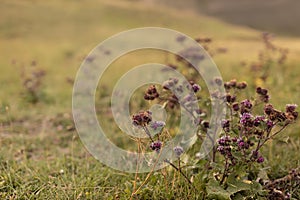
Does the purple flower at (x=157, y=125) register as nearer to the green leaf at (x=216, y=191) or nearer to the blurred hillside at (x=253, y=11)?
the green leaf at (x=216, y=191)

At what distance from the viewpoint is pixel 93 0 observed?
83.1 feet

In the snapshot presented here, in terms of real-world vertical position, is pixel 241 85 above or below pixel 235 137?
above

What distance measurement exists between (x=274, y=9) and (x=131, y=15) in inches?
942

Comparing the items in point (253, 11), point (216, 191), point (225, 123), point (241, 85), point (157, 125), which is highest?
point (253, 11)

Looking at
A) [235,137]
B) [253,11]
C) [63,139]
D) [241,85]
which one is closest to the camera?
→ [235,137]

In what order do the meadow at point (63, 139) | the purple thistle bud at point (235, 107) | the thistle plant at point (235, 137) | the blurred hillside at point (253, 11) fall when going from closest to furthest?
the thistle plant at point (235, 137)
the purple thistle bud at point (235, 107)
the meadow at point (63, 139)
the blurred hillside at point (253, 11)

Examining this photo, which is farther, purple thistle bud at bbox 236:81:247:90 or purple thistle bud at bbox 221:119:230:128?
purple thistle bud at bbox 236:81:247:90

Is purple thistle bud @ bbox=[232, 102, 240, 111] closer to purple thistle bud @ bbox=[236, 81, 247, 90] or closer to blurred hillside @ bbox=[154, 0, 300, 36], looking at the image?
purple thistle bud @ bbox=[236, 81, 247, 90]

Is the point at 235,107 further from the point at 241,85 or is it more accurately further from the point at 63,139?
the point at 63,139

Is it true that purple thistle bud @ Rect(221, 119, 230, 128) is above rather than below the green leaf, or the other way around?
above

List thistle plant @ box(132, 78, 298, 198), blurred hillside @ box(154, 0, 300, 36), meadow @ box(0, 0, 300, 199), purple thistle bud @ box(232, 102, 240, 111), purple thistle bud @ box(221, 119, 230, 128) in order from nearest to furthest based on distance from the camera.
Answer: thistle plant @ box(132, 78, 298, 198)
purple thistle bud @ box(221, 119, 230, 128)
purple thistle bud @ box(232, 102, 240, 111)
meadow @ box(0, 0, 300, 199)
blurred hillside @ box(154, 0, 300, 36)

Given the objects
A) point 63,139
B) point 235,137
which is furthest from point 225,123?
point 63,139

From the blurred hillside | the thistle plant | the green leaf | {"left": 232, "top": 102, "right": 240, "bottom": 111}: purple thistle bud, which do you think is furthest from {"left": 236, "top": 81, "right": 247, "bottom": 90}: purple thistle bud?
the blurred hillside

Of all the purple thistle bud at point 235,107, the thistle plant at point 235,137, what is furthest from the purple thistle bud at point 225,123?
the purple thistle bud at point 235,107
